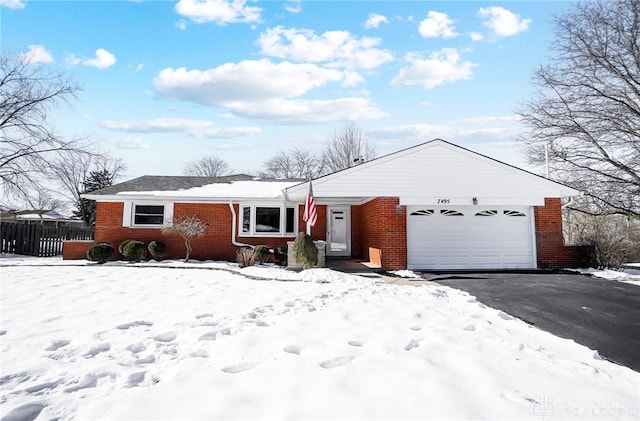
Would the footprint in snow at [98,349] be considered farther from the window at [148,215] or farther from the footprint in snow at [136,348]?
the window at [148,215]

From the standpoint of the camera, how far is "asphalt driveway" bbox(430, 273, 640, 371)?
15.2 feet

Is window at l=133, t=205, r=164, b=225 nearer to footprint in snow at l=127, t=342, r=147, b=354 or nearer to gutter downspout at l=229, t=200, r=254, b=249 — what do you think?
gutter downspout at l=229, t=200, r=254, b=249

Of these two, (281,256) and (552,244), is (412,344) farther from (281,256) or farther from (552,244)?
(552,244)

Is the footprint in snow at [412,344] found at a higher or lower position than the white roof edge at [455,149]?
lower

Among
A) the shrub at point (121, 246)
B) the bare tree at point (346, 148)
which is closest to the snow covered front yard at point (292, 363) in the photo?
the shrub at point (121, 246)

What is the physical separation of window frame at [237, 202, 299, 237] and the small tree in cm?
157

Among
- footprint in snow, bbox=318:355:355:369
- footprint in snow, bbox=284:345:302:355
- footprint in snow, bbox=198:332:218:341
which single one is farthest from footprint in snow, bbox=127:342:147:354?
footprint in snow, bbox=318:355:355:369

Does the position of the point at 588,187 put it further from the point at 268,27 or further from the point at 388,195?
the point at 268,27

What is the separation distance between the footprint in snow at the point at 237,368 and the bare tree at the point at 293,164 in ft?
125

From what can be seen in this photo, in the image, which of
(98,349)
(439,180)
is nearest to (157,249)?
(98,349)

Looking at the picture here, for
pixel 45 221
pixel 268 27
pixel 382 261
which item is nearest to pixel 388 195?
pixel 382 261

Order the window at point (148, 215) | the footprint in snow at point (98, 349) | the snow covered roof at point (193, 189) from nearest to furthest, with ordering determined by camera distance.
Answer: the footprint in snow at point (98, 349), the snow covered roof at point (193, 189), the window at point (148, 215)

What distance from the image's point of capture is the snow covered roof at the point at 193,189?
1416 cm

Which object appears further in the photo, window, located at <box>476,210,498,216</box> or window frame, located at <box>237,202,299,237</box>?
window frame, located at <box>237,202,299,237</box>
